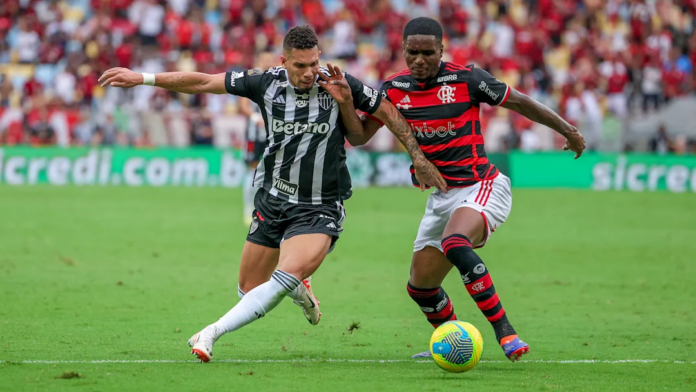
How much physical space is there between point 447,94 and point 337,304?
3.42 metres

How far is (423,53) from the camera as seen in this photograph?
727cm

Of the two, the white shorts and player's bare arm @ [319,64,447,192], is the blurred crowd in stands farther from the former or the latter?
player's bare arm @ [319,64,447,192]

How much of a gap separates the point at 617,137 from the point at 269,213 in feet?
65.4

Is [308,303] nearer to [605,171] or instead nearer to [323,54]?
[605,171]

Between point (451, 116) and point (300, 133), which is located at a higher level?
point (451, 116)

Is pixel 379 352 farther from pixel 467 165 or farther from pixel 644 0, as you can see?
pixel 644 0

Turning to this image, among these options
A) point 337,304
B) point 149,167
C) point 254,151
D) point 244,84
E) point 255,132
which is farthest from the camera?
point 149,167

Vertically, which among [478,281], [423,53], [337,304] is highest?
[423,53]

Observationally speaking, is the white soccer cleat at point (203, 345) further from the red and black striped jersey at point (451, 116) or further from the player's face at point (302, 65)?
the red and black striped jersey at point (451, 116)

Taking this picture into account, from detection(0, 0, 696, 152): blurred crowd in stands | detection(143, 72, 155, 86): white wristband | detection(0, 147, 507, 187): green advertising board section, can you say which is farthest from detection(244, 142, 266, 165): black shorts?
detection(0, 0, 696, 152): blurred crowd in stands

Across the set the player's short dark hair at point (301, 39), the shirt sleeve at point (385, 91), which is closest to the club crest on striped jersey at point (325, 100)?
the player's short dark hair at point (301, 39)

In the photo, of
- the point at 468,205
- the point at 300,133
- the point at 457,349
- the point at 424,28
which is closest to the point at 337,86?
the point at 300,133

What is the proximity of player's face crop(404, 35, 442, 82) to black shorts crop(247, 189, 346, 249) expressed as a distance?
1207mm

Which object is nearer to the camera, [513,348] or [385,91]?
[513,348]
